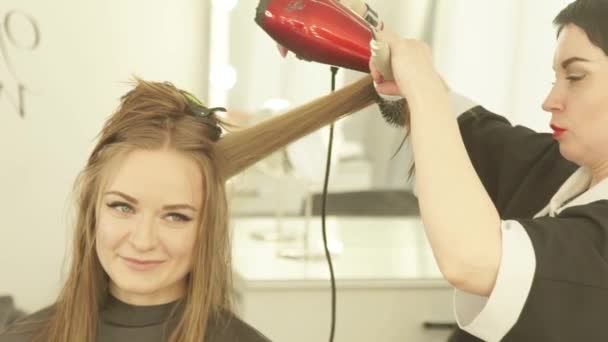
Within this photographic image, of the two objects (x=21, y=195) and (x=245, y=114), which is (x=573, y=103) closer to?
(x=245, y=114)

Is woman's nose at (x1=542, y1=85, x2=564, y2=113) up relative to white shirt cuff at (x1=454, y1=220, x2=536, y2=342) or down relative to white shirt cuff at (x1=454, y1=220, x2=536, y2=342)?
up

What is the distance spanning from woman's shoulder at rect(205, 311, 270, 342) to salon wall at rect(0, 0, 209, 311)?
0.79 m

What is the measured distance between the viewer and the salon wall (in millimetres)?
1776

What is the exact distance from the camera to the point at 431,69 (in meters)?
0.88

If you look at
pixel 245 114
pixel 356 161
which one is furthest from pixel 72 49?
pixel 356 161

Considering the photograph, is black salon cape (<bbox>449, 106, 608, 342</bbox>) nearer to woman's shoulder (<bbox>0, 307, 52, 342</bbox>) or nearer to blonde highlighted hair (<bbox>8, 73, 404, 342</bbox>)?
blonde highlighted hair (<bbox>8, 73, 404, 342</bbox>)

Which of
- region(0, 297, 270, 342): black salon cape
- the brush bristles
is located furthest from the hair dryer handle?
region(0, 297, 270, 342): black salon cape

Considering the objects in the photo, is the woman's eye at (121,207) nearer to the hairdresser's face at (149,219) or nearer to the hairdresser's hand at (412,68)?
the hairdresser's face at (149,219)

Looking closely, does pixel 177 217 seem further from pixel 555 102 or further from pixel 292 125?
pixel 555 102

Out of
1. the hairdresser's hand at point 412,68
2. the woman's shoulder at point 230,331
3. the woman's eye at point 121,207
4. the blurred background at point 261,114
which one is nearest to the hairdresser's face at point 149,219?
the woman's eye at point 121,207

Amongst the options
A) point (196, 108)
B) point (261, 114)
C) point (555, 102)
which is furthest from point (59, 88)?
point (555, 102)

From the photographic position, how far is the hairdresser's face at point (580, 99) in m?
0.92

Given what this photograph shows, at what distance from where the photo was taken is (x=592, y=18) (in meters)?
0.93

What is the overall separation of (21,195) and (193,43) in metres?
0.56
